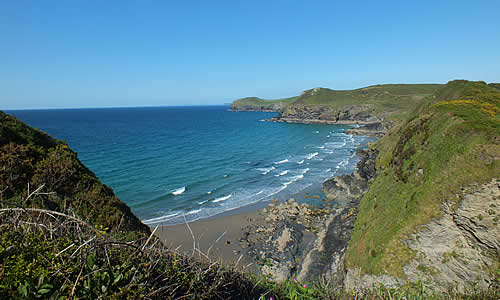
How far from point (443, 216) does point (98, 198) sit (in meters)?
18.5

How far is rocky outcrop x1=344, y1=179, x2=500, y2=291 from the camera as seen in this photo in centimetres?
1218

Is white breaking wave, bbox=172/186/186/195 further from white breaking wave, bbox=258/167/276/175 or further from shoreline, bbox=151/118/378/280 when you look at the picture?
white breaking wave, bbox=258/167/276/175

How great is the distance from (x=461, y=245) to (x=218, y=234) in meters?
20.2

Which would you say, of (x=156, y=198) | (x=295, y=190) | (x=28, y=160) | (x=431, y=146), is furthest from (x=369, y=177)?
(x=28, y=160)

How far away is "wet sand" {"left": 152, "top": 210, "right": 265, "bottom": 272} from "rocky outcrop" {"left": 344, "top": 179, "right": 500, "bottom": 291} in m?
12.2

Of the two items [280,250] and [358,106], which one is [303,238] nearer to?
[280,250]

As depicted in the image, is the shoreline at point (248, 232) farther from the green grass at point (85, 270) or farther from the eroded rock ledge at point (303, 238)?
the green grass at point (85, 270)

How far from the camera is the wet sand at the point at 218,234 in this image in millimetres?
22966

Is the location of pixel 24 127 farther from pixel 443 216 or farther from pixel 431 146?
pixel 431 146

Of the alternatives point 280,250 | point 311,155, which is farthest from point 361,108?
point 280,250

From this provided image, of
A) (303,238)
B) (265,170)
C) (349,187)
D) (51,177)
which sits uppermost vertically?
(51,177)

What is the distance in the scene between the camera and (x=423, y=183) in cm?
1666

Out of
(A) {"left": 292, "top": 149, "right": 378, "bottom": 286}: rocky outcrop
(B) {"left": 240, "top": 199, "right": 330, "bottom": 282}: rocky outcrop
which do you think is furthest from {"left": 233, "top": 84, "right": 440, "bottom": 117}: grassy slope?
(A) {"left": 292, "top": 149, "right": 378, "bottom": 286}: rocky outcrop

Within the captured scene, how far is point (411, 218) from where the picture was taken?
14727mm
